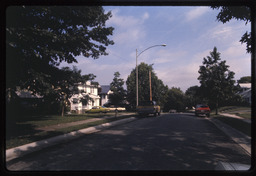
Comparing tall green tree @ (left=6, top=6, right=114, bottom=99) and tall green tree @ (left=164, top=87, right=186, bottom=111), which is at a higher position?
tall green tree @ (left=6, top=6, right=114, bottom=99)

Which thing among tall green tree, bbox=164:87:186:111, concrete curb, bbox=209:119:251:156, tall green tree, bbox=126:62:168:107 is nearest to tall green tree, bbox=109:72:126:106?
tall green tree, bbox=126:62:168:107

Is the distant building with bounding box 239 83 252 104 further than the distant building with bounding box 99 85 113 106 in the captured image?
No

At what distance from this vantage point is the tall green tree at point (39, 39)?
738 cm

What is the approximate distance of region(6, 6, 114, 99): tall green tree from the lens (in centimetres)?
738

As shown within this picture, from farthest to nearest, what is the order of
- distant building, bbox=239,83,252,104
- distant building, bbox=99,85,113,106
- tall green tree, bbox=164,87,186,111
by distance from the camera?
tall green tree, bbox=164,87,186,111, distant building, bbox=99,85,113,106, distant building, bbox=239,83,252,104

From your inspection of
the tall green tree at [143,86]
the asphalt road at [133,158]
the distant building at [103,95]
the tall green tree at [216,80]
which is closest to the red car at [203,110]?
the tall green tree at [216,80]

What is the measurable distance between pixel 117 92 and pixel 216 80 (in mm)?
32288

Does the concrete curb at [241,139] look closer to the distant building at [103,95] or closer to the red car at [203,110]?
the red car at [203,110]

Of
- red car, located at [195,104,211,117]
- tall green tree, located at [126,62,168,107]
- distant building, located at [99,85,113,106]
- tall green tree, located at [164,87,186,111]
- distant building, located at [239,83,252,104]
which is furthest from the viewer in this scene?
tall green tree, located at [164,87,186,111]

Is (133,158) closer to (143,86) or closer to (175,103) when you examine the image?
(143,86)

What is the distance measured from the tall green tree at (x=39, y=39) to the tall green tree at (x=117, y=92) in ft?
141

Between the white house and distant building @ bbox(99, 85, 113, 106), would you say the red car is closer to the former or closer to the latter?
the white house

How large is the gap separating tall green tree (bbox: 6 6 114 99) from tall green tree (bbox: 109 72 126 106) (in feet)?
141
